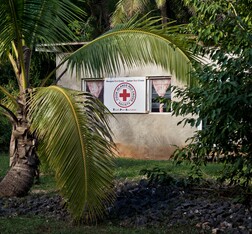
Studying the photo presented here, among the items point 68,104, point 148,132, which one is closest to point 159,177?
point 68,104

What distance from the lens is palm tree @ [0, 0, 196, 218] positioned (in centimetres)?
660

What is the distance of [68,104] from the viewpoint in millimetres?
6961

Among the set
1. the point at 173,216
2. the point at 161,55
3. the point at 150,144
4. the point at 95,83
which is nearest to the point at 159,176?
the point at 173,216

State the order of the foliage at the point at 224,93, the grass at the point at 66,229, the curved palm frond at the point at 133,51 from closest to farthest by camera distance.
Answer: the foliage at the point at 224,93 < the grass at the point at 66,229 < the curved palm frond at the point at 133,51

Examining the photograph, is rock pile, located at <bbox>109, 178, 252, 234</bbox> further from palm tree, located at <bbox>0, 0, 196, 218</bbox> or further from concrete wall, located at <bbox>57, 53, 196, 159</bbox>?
concrete wall, located at <bbox>57, 53, 196, 159</bbox>

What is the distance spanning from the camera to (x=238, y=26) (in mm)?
6453

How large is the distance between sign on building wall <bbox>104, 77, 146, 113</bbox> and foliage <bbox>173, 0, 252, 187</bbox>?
27.0 ft

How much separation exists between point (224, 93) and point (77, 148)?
1.94m

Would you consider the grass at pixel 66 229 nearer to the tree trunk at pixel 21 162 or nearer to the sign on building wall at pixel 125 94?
the tree trunk at pixel 21 162

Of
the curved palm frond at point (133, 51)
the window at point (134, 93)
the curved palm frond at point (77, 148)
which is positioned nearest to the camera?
the curved palm frond at point (77, 148)

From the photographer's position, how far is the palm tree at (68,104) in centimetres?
660

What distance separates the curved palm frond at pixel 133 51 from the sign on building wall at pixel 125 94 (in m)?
7.42

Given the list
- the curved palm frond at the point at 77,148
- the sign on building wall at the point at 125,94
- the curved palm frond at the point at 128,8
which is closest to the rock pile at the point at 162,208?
the curved palm frond at the point at 77,148

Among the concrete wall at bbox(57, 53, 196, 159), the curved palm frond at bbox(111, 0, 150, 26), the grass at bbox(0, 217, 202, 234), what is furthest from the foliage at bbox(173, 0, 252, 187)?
the curved palm frond at bbox(111, 0, 150, 26)
